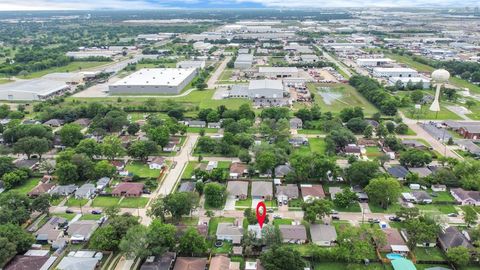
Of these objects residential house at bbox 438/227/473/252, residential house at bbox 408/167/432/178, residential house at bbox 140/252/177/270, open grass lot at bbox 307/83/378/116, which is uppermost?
residential house at bbox 438/227/473/252

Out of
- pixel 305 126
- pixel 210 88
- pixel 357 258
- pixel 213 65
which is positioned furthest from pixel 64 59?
pixel 357 258

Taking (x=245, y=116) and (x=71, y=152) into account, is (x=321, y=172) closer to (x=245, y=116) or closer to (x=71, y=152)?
(x=245, y=116)

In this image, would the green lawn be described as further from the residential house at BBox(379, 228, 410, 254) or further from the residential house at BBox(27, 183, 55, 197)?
the residential house at BBox(27, 183, 55, 197)

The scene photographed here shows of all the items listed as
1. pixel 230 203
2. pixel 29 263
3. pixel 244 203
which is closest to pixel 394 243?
pixel 244 203

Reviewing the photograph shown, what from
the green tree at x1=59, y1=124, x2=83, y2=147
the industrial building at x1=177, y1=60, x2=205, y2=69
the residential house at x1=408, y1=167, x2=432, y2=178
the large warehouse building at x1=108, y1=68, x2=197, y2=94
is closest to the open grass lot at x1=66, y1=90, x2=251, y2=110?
the large warehouse building at x1=108, y1=68, x2=197, y2=94

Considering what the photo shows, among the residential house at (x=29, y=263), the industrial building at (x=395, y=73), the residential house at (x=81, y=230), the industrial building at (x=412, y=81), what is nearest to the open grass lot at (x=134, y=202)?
the residential house at (x=81, y=230)

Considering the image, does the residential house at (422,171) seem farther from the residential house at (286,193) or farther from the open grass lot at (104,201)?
the open grass lot at (104,201)

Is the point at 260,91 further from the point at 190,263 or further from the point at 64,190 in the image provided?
the point at 190,263
